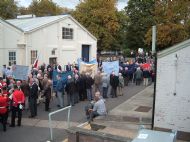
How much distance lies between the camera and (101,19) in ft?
178

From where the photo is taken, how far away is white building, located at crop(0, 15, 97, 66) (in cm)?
2798

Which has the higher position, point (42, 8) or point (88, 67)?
point (42, 8)

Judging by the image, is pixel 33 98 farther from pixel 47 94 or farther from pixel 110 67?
pixel 110 67

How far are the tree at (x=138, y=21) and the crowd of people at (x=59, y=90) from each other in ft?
103

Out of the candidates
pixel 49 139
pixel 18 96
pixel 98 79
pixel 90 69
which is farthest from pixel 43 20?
pixel 49 139

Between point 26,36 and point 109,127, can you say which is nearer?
point 109,127

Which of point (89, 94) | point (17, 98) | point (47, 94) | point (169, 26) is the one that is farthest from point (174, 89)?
point (169, 26)

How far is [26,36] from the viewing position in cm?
2811

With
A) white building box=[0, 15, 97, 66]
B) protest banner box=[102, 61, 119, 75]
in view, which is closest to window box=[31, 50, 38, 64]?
white building box=[0, 15, 97, 66]

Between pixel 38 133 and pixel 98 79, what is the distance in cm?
830

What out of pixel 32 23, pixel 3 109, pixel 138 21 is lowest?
pixel 3 109

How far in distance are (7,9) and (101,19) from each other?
17353 millimetres

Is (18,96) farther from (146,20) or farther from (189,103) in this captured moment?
(146,20)

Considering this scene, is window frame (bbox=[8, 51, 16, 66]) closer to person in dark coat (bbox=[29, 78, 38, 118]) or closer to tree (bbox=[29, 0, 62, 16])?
person in dark coat (bbox=[29, 78, 38, 118])
